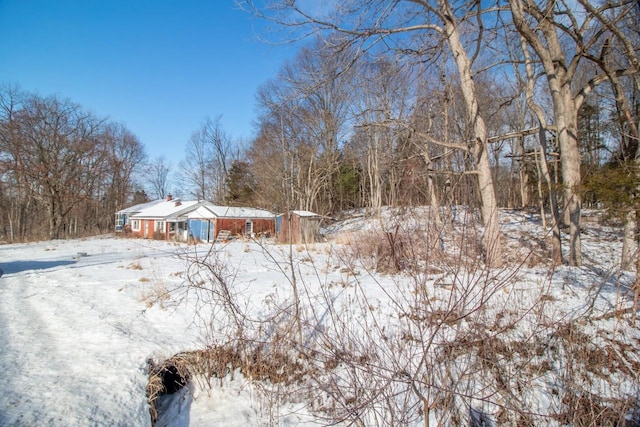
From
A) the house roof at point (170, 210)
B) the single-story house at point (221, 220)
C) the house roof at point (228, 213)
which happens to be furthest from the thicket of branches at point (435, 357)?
the house roof at point (170, 210)

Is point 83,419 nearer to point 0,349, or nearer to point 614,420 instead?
point 0,349

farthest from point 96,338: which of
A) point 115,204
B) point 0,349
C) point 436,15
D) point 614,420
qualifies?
point 115,204

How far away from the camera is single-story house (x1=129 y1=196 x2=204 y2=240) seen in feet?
88.3

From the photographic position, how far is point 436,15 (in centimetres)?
668

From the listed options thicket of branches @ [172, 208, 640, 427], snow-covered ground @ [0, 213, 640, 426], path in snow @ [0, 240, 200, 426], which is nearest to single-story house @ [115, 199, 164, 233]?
snow-covered ground @ [0, 213, 640, 426]

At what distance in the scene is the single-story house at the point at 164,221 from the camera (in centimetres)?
2692

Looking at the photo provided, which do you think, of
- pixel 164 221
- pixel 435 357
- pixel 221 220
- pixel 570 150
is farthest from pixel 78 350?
pixel 164 221

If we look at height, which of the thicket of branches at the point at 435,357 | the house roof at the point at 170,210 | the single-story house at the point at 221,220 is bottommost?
the thicket of branches at the point at 435,357

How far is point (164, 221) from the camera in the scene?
27203 mm

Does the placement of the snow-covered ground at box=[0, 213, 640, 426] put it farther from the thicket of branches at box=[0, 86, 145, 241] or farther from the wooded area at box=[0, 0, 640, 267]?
the thicket of branches at box=[0, 86, 145, 241]

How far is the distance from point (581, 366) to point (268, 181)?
75.1 ft

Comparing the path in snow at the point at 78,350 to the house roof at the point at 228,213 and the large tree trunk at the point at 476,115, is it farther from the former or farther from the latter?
the house roof at the point at 228,213

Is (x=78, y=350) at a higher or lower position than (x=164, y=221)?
lower

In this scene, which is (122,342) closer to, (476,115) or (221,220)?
(476,115)
